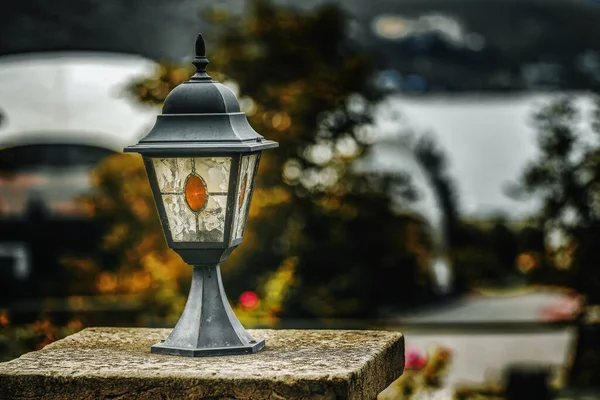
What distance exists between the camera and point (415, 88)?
11.8 metres

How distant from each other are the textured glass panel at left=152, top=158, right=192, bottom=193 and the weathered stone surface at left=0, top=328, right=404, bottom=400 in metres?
0.56

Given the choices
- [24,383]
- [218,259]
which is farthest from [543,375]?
[24,383]

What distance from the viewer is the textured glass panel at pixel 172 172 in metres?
4.23

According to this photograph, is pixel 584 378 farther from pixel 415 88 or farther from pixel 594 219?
pixel 415 88

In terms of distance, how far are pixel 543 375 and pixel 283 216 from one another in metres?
3.29

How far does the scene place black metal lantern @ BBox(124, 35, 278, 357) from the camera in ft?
13.9

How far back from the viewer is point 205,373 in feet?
12.8

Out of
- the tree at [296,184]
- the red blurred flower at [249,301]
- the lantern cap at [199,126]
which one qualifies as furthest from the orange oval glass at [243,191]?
the tree at [296,184]

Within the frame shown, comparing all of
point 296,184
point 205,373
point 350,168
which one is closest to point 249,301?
point 296,184

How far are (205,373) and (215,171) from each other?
701mm

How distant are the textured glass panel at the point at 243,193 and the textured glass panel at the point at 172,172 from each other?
0.18m

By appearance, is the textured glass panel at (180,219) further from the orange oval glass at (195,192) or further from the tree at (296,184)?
the tree at (296,184)

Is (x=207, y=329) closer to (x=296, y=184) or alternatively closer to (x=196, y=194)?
(x=196, y=194)

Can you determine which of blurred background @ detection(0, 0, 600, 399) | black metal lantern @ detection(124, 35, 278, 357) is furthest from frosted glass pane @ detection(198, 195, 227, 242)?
blurred background @ detection(0, 0, 600, 399)
